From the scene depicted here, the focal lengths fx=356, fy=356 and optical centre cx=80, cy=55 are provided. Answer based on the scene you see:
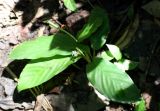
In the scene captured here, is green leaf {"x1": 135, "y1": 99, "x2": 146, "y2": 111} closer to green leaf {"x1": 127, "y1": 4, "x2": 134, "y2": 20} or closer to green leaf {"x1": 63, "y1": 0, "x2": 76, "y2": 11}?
green leaf {"x1": 127, "y1": 4, "x2": 134, "y2": 20}

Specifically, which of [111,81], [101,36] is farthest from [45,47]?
[111,81]

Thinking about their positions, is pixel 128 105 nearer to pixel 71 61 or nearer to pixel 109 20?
pixel 71 61

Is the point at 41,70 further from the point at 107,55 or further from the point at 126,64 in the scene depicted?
the point at 126,64

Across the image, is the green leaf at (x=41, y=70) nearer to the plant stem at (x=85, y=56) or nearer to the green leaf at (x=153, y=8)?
the plant stem at (x=85, y=56)

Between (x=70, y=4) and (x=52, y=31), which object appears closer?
(x=70, y=4)

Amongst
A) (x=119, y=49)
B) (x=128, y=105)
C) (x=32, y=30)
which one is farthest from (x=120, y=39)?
(x=32, y=30)

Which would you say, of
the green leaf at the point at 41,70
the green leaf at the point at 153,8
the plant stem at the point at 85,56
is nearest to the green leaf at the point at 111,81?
the plant stem at the point at 85,56

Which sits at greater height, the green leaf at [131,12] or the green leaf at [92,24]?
the green leaf at [92,24]
